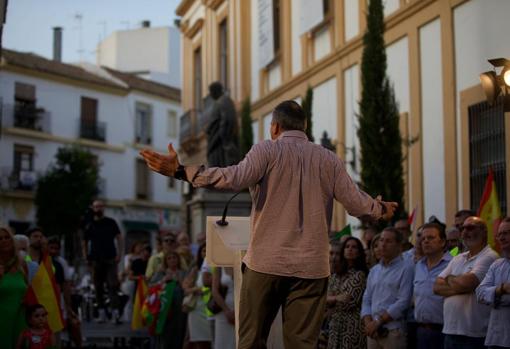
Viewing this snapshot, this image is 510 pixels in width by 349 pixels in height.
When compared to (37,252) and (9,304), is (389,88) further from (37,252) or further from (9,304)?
(9,304)

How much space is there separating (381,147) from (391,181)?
58cm

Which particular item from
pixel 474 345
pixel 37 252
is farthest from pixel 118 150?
pixel 474 345

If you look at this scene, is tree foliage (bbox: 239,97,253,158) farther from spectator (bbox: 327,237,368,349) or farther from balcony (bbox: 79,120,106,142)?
balcony (bbox: 79,120,106,142)

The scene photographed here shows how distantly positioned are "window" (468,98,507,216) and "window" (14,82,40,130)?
36.9 m

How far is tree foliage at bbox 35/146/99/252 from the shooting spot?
47.7 meters

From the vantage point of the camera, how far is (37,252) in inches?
510

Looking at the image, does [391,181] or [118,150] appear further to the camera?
[118,150]

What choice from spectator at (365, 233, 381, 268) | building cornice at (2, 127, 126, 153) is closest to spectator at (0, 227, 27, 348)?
spectator at (365, 233, 381, 268)

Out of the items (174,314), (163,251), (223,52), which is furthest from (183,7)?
(174,314)

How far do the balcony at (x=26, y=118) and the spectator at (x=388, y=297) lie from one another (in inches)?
1606

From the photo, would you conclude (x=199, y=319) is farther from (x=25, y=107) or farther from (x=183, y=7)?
(x=25, y=107)

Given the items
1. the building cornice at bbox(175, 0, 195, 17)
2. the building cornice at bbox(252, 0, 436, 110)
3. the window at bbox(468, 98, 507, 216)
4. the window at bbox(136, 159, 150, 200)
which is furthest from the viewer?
the window at bbox(136, 159, 150, 200)

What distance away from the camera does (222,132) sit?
21.0m

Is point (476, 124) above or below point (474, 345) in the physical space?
above
